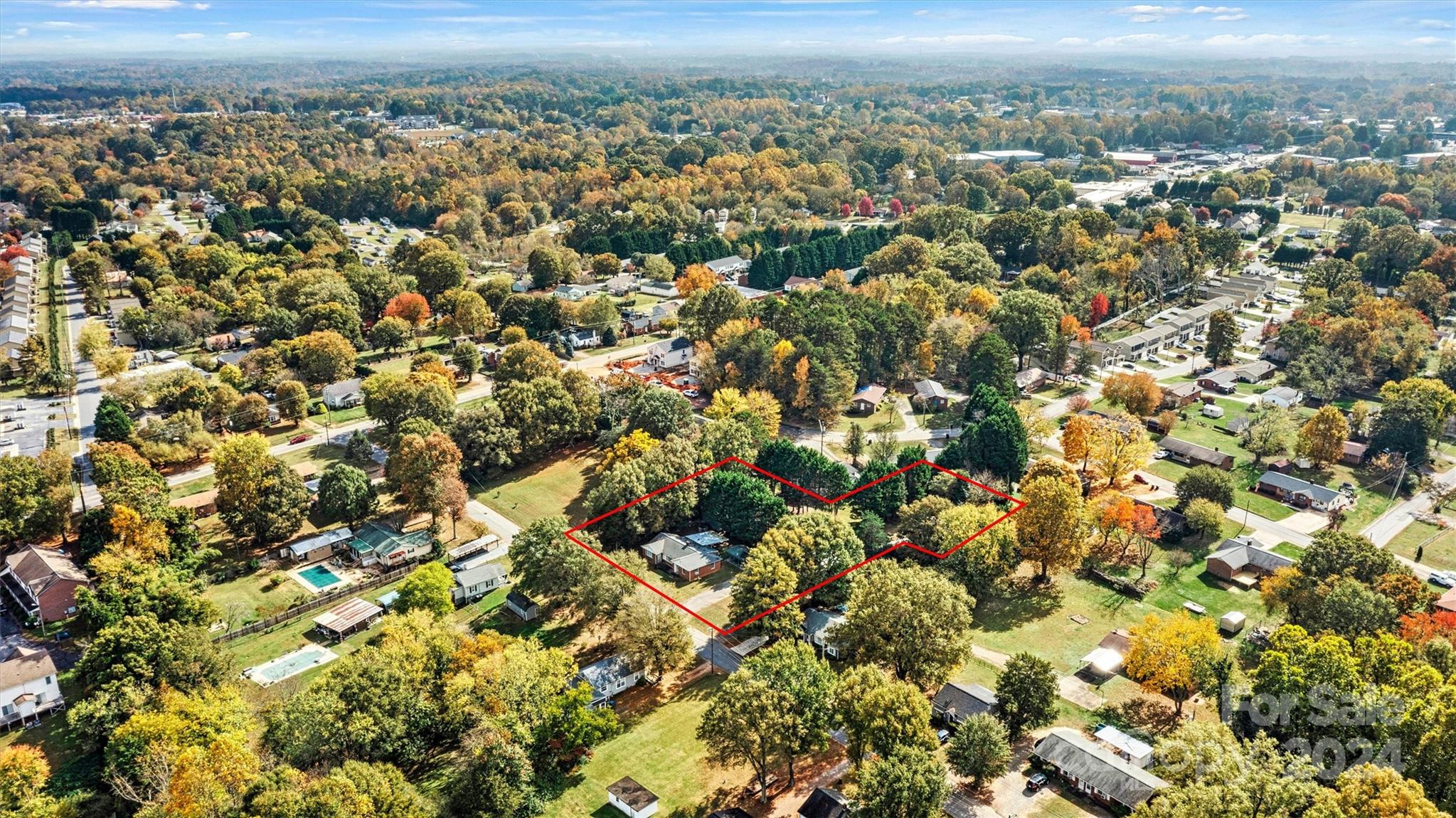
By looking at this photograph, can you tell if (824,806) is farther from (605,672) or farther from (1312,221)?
(1312,221)

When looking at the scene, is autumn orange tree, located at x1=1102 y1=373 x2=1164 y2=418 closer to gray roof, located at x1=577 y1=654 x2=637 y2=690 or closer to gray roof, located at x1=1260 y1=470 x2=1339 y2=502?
gray roof, located at x1=1260 y1=470 x2=1339 y2=502

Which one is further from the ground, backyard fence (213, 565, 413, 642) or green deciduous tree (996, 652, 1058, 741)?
green deciduous tree (996, 652, 1058, 741)

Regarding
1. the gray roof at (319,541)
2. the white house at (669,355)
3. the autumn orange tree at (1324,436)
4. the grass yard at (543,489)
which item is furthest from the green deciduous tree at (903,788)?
the white house at (669,355)

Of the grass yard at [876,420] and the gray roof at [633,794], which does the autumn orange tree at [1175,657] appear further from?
the grass yard at [876,420]

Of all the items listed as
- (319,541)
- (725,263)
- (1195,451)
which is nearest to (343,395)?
(319,541)

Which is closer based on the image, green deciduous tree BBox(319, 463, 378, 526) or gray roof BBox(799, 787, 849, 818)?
gray roof BBox(799, 787, 849, 818)

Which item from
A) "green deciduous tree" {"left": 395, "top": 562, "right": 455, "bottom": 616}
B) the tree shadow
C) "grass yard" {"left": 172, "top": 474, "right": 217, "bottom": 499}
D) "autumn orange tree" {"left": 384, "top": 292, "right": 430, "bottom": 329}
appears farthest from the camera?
"autumn orange tree" {"left": 384, "top": 292, "right": 430, "bottom": 329}

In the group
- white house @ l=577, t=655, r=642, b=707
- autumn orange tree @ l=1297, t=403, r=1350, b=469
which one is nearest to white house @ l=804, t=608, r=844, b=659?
white house @ l=577, t=655, r=642, b=707
